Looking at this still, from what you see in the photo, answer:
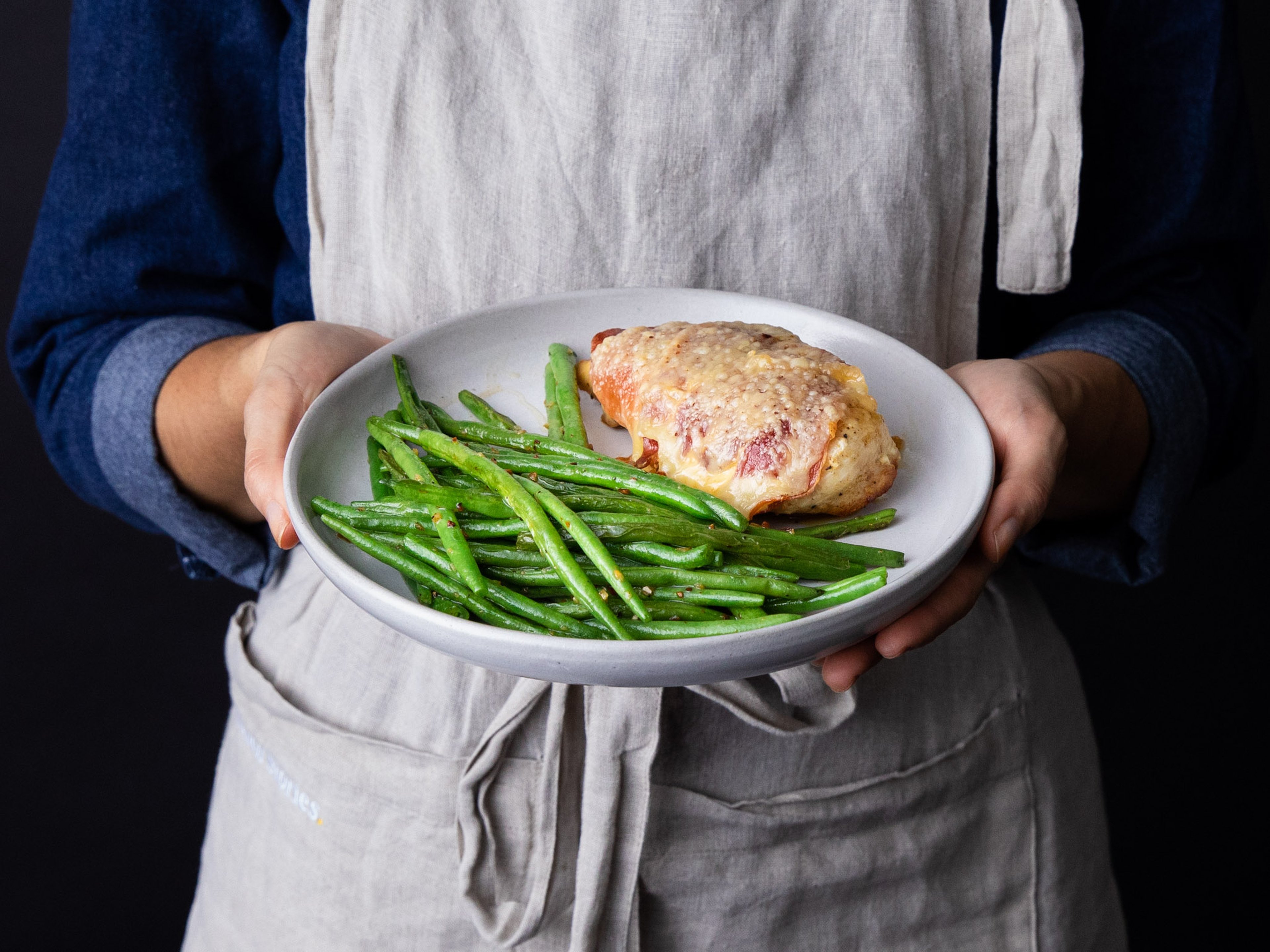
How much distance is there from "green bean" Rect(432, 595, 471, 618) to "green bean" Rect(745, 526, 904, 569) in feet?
1.28

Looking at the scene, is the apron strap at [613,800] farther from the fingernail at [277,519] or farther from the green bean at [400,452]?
the fingernail at [277,519]

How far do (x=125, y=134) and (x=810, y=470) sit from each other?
146cm

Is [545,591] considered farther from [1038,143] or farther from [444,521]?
[1038,143]

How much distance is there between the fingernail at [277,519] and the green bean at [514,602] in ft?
0.52

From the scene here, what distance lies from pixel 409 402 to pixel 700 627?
0.63 meters

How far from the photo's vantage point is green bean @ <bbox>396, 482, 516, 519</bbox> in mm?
1577

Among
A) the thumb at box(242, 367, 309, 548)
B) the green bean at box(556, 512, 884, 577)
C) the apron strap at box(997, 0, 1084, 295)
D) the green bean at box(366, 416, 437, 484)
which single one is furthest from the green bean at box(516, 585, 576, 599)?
the apron strap at box(997, 0, 1084, 295)

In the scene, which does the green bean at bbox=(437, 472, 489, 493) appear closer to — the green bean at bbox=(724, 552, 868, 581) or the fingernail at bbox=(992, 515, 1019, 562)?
the green bean at bbox=(724, 552, 868, 581)

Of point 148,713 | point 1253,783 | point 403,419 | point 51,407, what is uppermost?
point 403,419

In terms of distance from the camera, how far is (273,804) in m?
2.15

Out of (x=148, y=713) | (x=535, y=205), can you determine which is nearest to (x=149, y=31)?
(x=535, y=205)

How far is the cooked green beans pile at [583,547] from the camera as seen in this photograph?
146 centimetres

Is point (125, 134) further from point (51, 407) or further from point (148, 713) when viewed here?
point (148, 713)

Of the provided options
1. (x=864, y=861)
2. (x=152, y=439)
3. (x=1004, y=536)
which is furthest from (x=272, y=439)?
(x=864, y=861)
